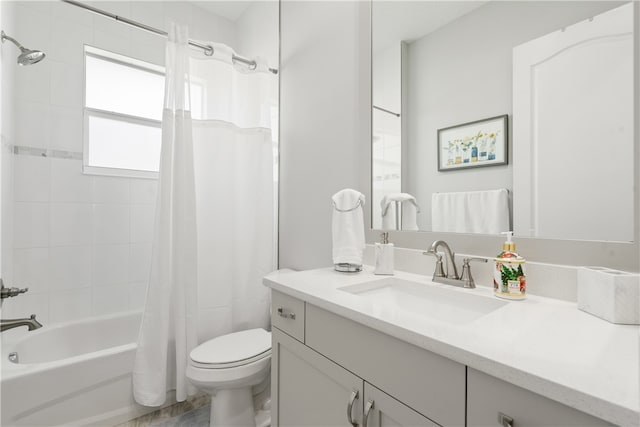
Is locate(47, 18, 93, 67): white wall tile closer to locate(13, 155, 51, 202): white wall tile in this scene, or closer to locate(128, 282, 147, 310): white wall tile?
locate(13, 155, 51, 202): white wall tile

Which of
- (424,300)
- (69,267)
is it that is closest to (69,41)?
(69,267)

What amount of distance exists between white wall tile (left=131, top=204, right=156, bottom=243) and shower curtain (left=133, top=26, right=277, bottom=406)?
2.38 ft

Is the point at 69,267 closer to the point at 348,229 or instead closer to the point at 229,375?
the point at 229,375

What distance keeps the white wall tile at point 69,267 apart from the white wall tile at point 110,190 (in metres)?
0.34

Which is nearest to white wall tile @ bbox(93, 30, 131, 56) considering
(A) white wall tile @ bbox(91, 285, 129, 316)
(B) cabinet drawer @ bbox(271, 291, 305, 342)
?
(A) white wall tile @ bbox(91, 285, 129, 316)

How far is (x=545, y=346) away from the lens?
1.79 ft

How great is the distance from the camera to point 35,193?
1.83 m

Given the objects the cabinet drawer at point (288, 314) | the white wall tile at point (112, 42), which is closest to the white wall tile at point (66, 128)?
the white wall tile at point (112, 42)

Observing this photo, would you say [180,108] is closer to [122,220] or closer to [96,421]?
[122,220]

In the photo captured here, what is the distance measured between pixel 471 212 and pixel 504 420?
0.70 m

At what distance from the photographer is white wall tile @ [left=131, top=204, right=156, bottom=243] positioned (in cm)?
213

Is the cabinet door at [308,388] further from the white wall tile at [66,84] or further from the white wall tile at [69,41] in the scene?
the white wall tile at [69,41]

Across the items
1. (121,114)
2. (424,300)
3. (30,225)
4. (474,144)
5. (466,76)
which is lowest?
(424,300)

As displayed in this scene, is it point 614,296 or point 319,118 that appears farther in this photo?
point 319,118
